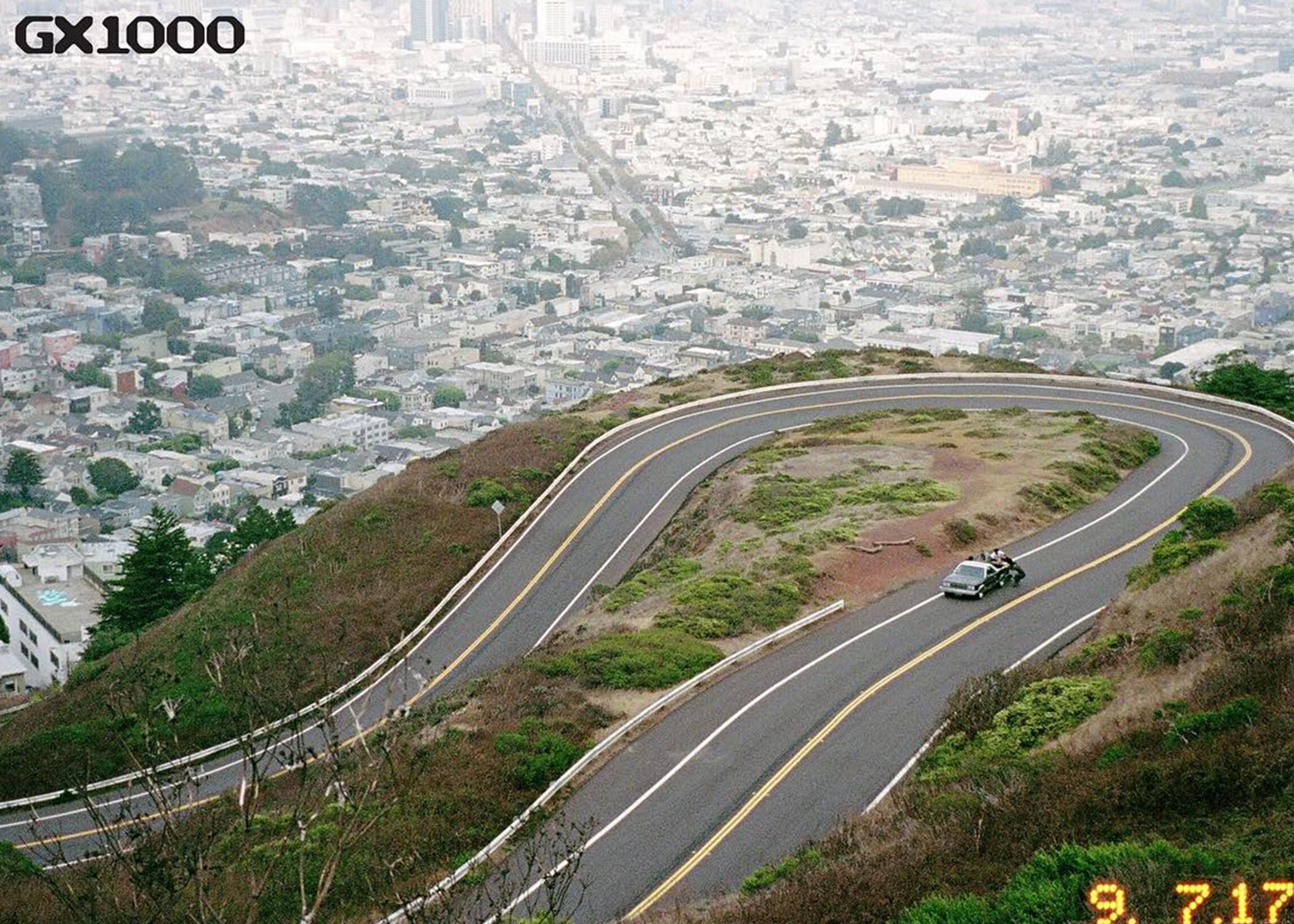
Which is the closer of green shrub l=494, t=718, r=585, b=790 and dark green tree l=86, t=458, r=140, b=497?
green shrub l=494, t=718, r=585, b=790

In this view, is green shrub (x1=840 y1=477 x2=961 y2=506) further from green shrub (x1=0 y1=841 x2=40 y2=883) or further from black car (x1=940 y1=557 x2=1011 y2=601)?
green shrub (x1=0 y1=841 x2=40 y2=883)

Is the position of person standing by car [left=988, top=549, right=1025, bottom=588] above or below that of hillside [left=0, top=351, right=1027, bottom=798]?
above

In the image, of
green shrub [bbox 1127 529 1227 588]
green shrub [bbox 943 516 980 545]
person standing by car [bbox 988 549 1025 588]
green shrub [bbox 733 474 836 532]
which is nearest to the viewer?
green shrub [bbox 1127 529 1227 588]

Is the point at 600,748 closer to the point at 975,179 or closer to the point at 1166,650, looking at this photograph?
the point at 1166,650

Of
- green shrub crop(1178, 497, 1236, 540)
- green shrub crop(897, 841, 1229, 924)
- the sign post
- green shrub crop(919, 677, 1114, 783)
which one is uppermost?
green shrub crop(897, 841, 1229, 924)

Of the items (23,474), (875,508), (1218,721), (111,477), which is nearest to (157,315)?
(23,474)

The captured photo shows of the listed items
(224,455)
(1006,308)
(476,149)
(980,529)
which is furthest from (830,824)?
(476,149)

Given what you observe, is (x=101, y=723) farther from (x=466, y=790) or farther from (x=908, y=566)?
(x=908, y=566)

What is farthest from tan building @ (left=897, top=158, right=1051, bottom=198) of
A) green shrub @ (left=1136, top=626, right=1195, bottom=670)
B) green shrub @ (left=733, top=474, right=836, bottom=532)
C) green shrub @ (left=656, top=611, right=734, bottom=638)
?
green shrub @ (left=1136, top=626, right=1195, bottom=670)
